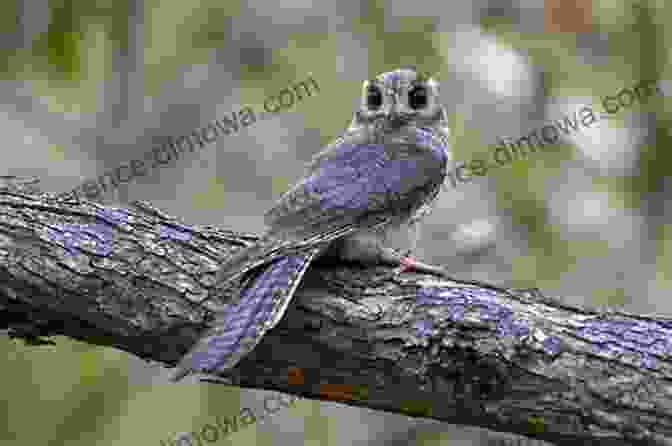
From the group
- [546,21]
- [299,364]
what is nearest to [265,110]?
[546,21]

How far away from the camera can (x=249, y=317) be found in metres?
3.84

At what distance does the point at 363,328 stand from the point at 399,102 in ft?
5.98

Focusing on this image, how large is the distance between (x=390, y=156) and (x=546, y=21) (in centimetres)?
366

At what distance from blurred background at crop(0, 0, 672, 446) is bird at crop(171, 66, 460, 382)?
6.35 ft

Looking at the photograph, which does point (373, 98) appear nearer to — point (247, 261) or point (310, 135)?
point (247, 261)

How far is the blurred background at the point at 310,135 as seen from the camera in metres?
7.23

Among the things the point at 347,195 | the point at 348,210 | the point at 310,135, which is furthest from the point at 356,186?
the point at 310,135

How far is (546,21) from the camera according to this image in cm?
823

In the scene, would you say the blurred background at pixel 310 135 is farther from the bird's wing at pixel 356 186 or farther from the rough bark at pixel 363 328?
the rough bark at pixel 363 328

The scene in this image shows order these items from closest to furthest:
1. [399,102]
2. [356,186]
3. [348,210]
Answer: [348,210] → [356,186] → [399,102]

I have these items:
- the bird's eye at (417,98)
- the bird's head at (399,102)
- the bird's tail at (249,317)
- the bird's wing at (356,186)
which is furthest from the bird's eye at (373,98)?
the bird's tail at (249,317)

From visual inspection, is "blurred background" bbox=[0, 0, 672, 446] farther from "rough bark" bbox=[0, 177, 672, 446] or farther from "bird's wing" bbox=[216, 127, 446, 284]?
"rough bark" bbox=[0, 177, 672, 446]

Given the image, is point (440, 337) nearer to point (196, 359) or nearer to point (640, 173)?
point (196, 359)

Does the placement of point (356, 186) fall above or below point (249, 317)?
above
